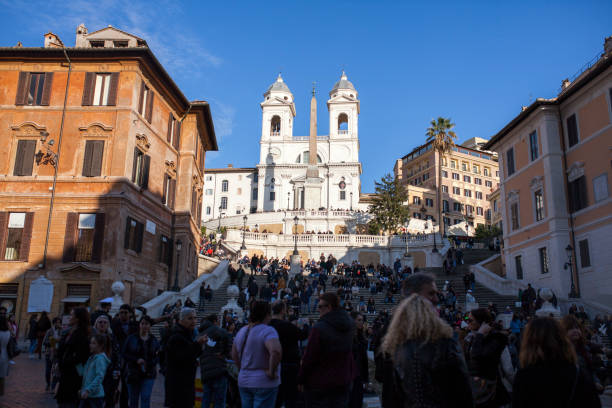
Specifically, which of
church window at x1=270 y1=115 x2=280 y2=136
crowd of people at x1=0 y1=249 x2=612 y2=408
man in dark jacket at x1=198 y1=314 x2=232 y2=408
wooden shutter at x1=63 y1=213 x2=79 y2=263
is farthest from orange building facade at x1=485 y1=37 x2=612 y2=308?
church window at x1=270 y1=115 x2=280 y2=136

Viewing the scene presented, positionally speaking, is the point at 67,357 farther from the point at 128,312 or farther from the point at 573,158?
the point at 573,158

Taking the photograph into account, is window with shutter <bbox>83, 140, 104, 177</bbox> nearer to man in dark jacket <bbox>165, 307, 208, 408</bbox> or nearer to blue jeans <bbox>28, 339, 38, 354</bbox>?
blue jeans <bbox>28, 339, 38, 354</bbox>

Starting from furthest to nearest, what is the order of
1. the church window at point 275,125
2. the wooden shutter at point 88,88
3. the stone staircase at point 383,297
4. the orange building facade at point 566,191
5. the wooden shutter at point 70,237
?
the church window at point 275,125 → the stone staircase at point 383,297 → the orange building facade at point 566,191 → the wooden shutter at point 88,88 → the wooden shutter at point 70,237

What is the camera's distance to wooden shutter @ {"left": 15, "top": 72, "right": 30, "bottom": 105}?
2492cm

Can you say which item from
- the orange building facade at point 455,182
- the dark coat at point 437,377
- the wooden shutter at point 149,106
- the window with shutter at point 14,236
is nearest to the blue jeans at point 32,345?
the window with shutter at point 14,236

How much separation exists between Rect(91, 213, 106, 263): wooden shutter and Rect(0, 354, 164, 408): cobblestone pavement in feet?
23.1

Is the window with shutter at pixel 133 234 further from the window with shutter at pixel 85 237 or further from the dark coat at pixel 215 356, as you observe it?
→ the dark coat at pixel 215 356

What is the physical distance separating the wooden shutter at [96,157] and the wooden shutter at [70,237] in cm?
210

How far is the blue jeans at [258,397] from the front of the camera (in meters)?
5.84

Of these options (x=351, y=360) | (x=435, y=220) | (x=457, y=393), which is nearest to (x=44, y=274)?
(x=351, y=360)

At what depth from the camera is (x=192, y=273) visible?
3222 cm

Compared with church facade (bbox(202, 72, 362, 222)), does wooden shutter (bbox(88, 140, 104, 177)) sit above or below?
below

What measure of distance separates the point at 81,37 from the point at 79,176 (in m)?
10.8

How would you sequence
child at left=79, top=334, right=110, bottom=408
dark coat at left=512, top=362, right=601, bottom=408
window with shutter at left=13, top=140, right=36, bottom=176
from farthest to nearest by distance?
window with shutter at left=13, top=140, right=36, bottom=176 → child at left=79, top=334, right=110, bottom=408 → dark coat at left=512, top=362, right=601, bottom=408
